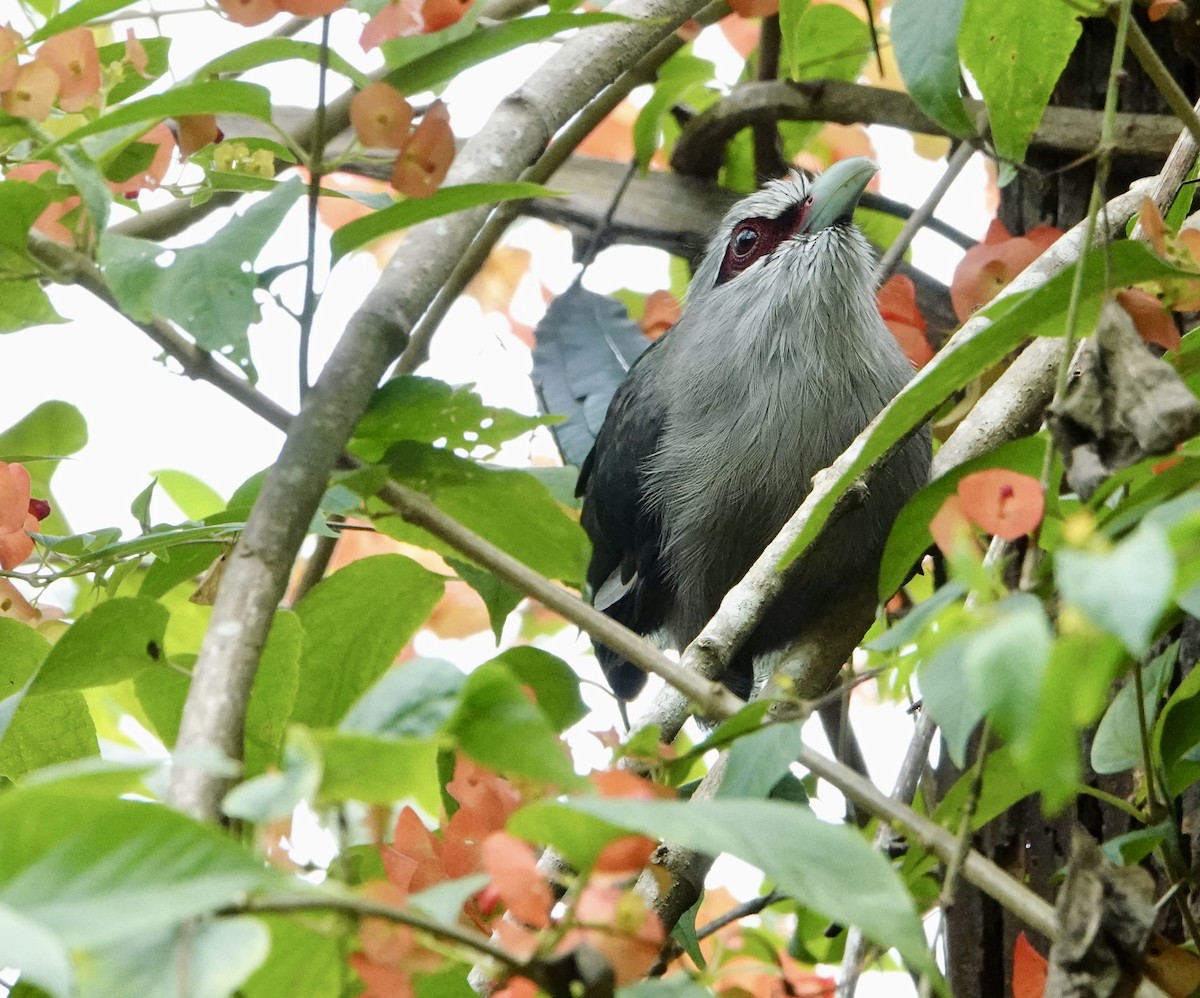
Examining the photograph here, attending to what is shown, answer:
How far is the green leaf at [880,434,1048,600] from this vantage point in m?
1.36

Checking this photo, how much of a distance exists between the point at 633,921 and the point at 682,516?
2.33 m

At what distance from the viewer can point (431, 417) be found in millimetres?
1678

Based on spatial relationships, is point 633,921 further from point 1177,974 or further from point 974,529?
point 1177,974

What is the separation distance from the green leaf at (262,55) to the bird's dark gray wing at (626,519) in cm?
195

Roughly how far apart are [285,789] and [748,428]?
8.20ft

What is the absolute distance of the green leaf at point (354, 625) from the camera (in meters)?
1.83

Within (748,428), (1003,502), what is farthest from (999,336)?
(748,428)

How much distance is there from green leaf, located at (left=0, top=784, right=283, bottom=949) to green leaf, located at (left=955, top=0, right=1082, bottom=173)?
1.30 m

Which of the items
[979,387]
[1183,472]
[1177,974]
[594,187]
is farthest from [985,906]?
[594,187]

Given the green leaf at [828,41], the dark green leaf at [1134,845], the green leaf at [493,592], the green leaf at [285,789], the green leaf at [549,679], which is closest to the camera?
the green leaf at [285,789]

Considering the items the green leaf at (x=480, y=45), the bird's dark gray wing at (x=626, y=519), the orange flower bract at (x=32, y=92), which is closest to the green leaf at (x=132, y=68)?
the orange flower bract at (x=32, y=92)

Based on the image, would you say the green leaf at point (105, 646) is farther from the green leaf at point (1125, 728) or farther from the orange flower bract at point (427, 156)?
the green leaf at point (1125, 728)

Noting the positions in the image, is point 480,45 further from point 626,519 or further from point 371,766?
point 626,519

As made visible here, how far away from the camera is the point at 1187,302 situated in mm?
1502
